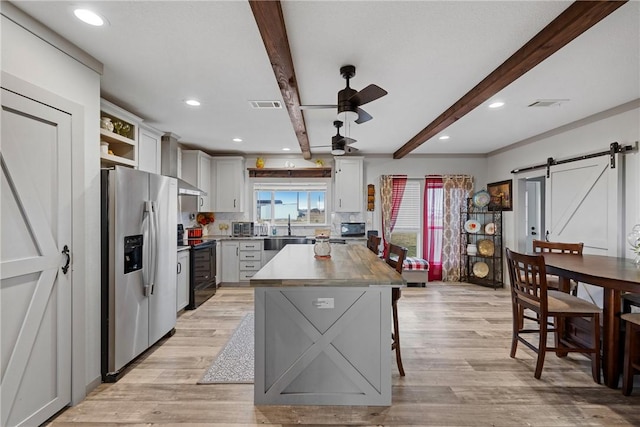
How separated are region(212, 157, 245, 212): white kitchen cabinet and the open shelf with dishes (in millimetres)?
4383

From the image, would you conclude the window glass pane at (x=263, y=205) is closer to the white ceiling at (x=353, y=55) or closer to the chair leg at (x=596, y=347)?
the white ceiling at (x=353, y=55)

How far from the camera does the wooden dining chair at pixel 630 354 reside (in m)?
2.04

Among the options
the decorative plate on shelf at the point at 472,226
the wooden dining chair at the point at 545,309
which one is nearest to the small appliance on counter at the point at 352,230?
the decorative plate on shelf at the point at 472,226

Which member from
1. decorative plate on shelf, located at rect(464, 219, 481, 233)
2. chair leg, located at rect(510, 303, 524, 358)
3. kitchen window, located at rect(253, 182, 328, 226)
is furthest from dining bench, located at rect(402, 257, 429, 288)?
chair leg, located at rect(510, 303, 524, 358)

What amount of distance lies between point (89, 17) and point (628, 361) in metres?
4.29

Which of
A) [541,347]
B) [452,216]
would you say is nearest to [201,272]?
[541,347]

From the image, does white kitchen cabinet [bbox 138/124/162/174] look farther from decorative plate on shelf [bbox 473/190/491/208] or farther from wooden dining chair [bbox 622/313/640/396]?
decorative plate on shelf [bbox 473/190/491/208]

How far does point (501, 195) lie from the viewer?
17.0ft

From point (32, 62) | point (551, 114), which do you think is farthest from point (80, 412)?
point (551, 114)

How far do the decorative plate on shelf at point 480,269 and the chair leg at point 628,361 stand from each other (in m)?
3.29

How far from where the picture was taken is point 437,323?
3.47 meters

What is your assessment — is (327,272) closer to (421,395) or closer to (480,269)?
(421,395)

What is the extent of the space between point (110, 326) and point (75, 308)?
36 cm

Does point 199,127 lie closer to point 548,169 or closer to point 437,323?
point 437,323
